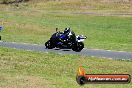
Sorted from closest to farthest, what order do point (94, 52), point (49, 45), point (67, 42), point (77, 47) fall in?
point (94, 52) → point (77, 47) → point (67, 42) → point (49, 45)

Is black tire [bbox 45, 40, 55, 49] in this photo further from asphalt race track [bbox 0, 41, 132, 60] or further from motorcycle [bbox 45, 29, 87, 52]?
asphalt race track [bbox 0, 41, 132, 60]

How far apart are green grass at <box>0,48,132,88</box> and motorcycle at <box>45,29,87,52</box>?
3.21m

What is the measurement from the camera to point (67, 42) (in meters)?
30.4

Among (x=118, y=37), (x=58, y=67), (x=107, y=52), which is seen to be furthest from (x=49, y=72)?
(x=118, y=37)

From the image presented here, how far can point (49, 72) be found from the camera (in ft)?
66.2

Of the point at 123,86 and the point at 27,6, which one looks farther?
the point at 27,6

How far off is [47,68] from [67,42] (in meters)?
9.31

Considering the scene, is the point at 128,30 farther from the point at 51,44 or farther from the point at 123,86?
the point at 123,86

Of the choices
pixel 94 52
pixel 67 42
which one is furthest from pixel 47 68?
pixel 67 42

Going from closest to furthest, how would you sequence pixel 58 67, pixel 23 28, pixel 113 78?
pixel 113 78 → pixel 58 67 → pixel 23 28

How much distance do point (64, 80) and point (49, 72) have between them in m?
2.23

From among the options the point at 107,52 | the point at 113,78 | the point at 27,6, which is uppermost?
the point at 113,78

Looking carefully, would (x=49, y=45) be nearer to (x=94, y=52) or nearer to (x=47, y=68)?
(x=94, y=52)

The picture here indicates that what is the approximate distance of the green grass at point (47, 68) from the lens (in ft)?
56.0
